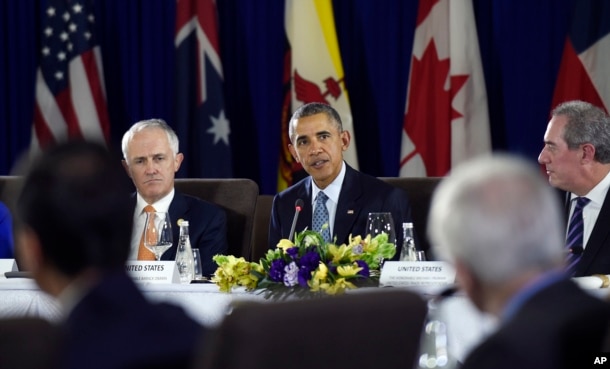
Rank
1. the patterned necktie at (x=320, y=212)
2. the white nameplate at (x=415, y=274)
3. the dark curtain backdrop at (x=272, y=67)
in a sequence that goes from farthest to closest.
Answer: the dark curtain backdrop at (x=272, y=67) → the patterned necktie at (x=320, y=212) → the white nameplate at (x=415, y=274)

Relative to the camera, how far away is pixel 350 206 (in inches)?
191

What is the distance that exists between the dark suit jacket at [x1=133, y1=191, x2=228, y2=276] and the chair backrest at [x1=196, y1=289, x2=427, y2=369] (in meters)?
3.11

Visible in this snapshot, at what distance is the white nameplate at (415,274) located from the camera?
3.52 metres

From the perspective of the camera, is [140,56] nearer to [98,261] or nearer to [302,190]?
[302,190]

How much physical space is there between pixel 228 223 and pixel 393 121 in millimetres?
1811

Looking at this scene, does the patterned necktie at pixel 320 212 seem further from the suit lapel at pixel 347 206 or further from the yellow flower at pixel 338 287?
the yellow flower at pixel 338 287

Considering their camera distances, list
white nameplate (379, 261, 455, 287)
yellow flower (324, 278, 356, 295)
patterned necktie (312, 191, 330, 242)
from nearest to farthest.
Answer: yellow flower (324, 278, 356, 295)
white nameplate (379, 261, 455, 287)
patterned necktie (312, 191, 330, 242)

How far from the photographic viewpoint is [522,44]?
6336 millimetres

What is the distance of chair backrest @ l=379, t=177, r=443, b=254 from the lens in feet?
16.3

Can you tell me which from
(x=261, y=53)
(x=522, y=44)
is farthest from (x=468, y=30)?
(x=261, y=53)

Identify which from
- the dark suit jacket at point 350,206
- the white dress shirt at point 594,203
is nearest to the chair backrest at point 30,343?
the white dress shirt at point 594,203

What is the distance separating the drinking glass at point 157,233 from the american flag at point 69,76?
2.72 meters

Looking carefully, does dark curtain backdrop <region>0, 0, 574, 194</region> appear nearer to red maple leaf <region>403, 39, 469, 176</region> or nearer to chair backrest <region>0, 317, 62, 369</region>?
red maple leaf <region>403, 39, 469, 176</region>

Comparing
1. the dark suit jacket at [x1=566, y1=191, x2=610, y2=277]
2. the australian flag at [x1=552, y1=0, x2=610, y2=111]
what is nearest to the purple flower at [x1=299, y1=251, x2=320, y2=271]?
the dark suit jacket at [x1=566, y1=191, x2=610, y2=277]
